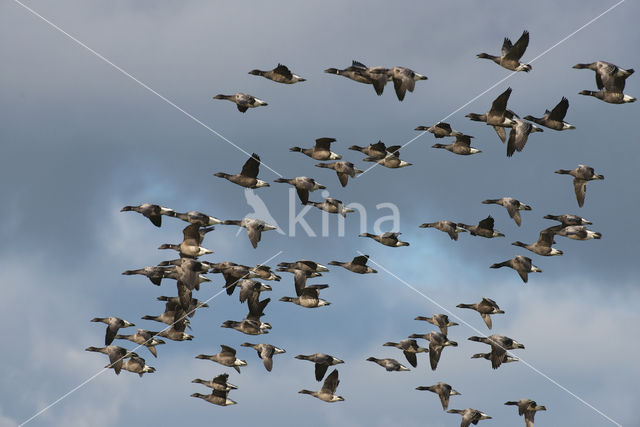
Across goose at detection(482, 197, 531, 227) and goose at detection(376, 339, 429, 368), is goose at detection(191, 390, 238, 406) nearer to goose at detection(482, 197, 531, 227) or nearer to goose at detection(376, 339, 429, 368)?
goose at detection(376, 339, 429, 368)

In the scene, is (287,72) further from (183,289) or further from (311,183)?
(183,289)

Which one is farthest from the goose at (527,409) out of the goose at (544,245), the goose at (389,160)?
the goose at (389,160)

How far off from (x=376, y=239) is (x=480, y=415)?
1016 centimetres

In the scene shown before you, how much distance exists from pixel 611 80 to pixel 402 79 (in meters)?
9.13

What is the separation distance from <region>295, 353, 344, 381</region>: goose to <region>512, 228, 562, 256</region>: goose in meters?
10.6

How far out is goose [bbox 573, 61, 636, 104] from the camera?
55.9m

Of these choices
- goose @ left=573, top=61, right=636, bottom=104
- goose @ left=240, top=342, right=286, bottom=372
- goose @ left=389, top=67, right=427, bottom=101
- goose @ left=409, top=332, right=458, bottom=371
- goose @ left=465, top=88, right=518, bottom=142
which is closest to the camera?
goose @ left=573, top=61, right=636, bottom=104

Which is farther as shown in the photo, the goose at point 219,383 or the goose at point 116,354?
the goose at point 219,383

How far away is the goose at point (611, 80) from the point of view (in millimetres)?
55938

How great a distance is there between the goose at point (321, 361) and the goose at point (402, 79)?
47.4 ft

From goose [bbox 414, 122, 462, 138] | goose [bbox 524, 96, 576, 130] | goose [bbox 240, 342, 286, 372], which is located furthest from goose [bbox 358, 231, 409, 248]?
goose [bbox 524, 96, 576, 130]

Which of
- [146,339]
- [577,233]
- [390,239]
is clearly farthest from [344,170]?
[146,339]

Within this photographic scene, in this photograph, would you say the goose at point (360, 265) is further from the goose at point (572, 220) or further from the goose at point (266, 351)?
the goose at point (572, 220)

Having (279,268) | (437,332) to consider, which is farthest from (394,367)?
(279,268)
